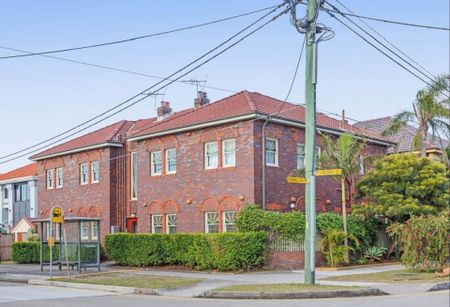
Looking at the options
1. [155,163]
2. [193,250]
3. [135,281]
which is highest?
[155,163]

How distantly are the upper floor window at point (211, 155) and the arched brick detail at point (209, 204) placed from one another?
4.82 ft

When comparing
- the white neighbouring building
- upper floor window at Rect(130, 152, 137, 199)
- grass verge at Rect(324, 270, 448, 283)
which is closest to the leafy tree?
grass verge at Rect(324, 270, 448, 283)

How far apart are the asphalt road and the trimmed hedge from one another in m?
7.98

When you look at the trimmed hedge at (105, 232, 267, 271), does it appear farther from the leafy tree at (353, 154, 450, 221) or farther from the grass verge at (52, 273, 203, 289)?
the leafy tree at (353, 154, 450, 221)

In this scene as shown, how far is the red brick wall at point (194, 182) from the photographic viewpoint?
29.0 m

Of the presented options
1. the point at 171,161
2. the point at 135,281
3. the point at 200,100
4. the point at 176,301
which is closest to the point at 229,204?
the point at 171,161

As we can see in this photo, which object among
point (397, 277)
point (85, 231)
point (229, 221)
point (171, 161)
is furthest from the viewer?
point (85, 231)

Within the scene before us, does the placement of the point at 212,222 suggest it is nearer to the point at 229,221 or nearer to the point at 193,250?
the point at 229,221

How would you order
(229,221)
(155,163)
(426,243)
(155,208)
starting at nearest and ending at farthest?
1. (426,243)
2. (229,221)
3. (155,208)
4. (155,163)

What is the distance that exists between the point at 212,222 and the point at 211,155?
306 cm

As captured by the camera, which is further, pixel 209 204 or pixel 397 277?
pixel 209 204

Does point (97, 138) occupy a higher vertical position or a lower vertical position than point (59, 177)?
higher

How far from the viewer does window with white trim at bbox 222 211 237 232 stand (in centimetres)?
2947

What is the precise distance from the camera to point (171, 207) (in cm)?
3262
